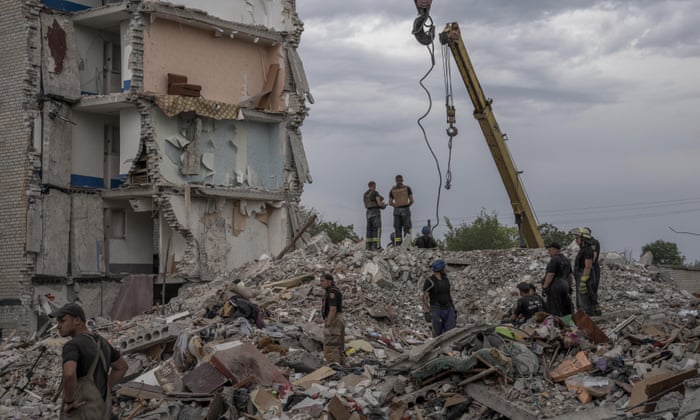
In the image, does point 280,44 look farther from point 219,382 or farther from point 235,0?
point 219,382

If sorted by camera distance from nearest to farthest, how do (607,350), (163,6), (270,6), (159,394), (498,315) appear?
(607,350)
(159,394)
(498,315)
(163,6)
(270,6)

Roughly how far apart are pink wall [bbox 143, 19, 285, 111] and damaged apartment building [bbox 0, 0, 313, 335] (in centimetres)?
4

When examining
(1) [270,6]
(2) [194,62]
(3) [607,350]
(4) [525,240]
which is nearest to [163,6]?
(2) [194,62]

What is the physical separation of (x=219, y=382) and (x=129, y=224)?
577 inches

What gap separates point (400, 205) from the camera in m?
20.0

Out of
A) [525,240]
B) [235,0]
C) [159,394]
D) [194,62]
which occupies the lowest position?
[159,394]

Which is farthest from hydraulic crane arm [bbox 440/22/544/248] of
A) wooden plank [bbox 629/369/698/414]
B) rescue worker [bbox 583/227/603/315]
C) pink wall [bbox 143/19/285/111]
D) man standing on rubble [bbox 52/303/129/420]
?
man standing on rubble [bbox 52/303/129/420]

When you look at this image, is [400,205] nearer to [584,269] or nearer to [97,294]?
[584,269]

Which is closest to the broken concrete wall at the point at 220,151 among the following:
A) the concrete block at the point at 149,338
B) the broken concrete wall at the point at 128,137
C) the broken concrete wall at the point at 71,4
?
the broken concrete wall at the point at 128,137

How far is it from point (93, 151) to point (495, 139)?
11.7 m

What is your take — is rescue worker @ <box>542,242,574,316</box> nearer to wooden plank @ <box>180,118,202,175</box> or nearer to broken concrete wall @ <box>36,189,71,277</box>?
wooden plank @ <box>180,118,202,175</box>

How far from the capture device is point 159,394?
36.2 feet

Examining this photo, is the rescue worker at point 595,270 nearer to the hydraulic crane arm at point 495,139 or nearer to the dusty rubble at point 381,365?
the dusty rubble at point 381,365

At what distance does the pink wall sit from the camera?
2289 centimetres
